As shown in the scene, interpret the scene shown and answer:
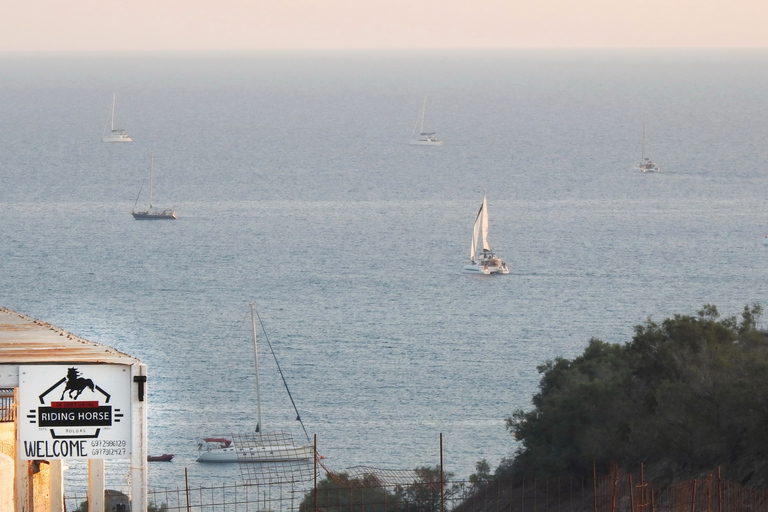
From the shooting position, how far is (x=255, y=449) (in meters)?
69.4

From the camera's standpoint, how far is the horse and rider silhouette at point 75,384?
18469mm

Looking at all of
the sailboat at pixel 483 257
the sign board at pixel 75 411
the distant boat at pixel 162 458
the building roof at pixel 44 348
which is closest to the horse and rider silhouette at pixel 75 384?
the sign board at pixel 75 411

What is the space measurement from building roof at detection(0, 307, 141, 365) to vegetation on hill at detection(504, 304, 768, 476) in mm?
17155

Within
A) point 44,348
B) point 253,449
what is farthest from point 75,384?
point 253,449

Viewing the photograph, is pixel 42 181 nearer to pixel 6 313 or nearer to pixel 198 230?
pixel 198 230

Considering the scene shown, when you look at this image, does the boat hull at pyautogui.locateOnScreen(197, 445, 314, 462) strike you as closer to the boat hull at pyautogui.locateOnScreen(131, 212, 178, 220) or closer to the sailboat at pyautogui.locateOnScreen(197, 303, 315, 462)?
the sailboat at pyautogui.locateOnScreen(197, 303, 315, 462)

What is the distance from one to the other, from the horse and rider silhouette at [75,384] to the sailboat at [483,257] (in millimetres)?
93295

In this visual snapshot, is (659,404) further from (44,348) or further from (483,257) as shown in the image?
(483,257)

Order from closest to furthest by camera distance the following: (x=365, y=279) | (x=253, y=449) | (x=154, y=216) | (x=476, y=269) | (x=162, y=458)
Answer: (x=162, y=458) → (x=253, y=449) → (x=365, y=279) → (x=476, y=269) → (x=154, y=216)

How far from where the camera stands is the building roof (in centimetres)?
1875

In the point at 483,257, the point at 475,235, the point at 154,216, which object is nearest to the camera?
the point at 483,257

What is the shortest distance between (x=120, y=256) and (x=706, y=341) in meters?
85.2

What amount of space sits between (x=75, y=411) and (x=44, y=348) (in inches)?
78.4

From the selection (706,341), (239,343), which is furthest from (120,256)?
(706,341)
